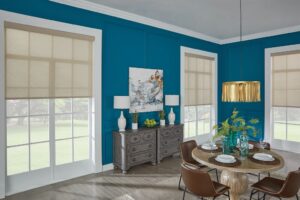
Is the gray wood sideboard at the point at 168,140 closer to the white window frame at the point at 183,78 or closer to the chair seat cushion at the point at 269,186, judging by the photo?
the white window frame at the point at 183,78

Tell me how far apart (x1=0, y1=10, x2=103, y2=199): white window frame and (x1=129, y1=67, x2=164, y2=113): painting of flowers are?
0.80 m

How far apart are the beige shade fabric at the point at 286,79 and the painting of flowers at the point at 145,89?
3220 millimetres

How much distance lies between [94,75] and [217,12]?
2822mm

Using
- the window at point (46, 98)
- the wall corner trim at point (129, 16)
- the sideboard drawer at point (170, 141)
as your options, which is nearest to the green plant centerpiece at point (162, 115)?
the sideboard drawer at point (170, 141)

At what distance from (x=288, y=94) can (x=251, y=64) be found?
1274mm

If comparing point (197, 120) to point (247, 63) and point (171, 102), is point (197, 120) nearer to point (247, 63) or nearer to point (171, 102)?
point (171, 102)

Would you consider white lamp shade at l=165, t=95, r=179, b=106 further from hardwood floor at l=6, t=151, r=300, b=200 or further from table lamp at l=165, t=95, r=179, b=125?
hardwood floor at l=6, t=151, r=300, b=200

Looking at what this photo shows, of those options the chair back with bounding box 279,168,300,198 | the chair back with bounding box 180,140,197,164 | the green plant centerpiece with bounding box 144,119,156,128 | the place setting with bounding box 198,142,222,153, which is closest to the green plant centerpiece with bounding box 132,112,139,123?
the green plant centerpiece with bounding box 144,119,156,128

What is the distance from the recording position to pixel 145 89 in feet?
16.7

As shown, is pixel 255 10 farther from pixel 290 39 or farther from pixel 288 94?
pixel 288 94

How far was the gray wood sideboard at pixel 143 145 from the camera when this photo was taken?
14.1ft

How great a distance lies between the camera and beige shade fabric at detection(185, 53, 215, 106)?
6.22m

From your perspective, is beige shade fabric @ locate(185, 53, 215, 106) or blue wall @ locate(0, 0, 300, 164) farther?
beige shade fabric @ locate(185, 53, 215, 106)

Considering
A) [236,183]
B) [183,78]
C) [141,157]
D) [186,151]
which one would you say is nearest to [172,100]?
[183,78]
